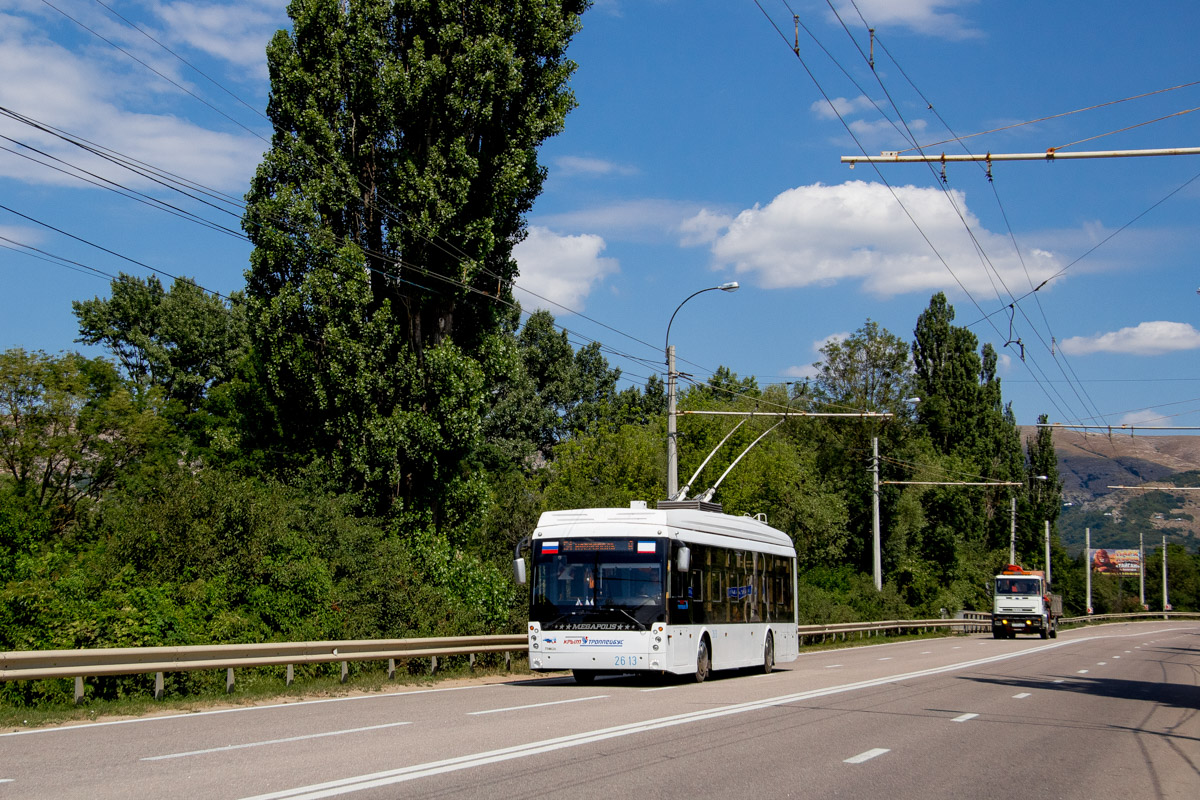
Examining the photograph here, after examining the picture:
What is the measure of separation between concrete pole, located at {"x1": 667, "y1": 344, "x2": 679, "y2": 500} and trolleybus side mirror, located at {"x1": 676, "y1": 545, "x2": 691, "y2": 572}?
6.74 metres

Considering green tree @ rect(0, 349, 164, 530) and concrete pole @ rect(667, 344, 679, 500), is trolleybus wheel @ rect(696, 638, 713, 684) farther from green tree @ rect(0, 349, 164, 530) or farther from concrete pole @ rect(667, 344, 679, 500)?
green tree @ rect(0, 349, 164, 530)

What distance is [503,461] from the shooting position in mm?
62781

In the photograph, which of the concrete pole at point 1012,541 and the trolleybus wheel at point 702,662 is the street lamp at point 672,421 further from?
the concrete pole at point 1012,541

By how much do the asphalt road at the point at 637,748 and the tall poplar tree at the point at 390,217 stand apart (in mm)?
11697

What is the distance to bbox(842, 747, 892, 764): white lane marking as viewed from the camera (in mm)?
9945

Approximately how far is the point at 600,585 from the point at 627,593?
513 millimetres

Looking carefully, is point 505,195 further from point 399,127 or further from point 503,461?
point 503,461

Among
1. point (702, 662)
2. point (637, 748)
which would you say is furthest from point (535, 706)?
point (702, 662)

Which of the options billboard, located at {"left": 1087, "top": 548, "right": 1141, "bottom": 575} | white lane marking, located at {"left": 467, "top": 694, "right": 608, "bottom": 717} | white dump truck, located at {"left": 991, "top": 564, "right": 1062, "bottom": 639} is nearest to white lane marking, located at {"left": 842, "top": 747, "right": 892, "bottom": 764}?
white lane marking, located at {"left": 467, "top": 694, "right": 608, "bottom": 717}

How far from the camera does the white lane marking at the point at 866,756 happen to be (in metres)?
9.95

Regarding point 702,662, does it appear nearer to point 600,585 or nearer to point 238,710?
point 600,585

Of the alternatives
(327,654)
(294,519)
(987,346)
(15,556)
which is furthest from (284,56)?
(987,346)

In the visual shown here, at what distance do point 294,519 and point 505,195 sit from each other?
10.8 meters

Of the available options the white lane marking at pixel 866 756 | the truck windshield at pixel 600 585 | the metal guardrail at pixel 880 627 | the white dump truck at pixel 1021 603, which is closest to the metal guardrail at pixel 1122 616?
the metal guardrail at pixel 880 627
